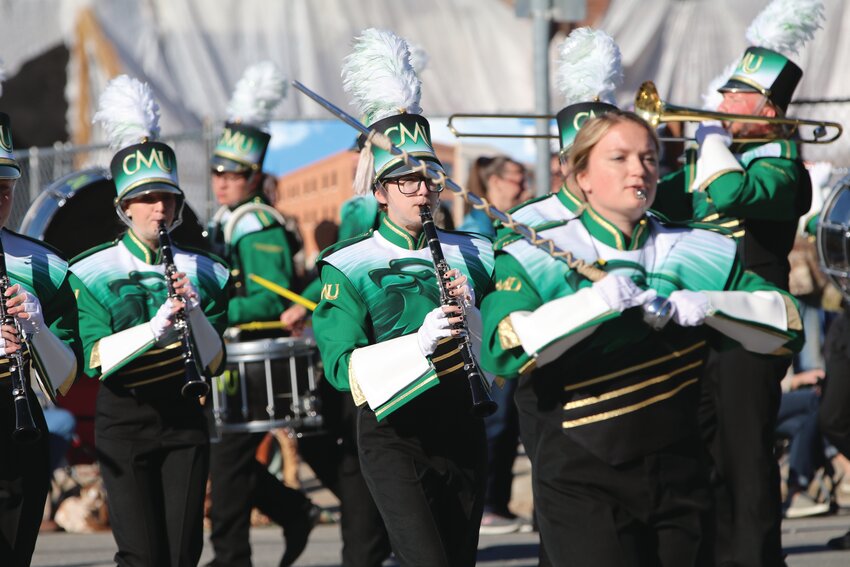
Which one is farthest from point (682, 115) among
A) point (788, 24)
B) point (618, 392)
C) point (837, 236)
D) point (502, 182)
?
point (618, 392)

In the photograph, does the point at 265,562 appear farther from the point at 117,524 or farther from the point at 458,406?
the point at 458,406

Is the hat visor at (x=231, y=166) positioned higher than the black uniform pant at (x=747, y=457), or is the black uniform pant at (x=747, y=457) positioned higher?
the hat visor at (x=231, y=166)

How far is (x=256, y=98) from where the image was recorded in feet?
27.2

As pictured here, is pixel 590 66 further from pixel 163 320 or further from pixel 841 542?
pixel 841 542

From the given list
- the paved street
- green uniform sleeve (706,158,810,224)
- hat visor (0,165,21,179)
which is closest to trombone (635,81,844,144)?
green uniform sleeve (706,158,810,224)

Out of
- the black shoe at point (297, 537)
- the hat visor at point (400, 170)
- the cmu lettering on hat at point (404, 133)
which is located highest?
the cmu lettering on hat at point (404, 133)

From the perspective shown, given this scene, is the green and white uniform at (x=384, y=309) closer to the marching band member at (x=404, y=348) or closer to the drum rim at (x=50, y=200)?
the marching band member at (x=404, y=348)

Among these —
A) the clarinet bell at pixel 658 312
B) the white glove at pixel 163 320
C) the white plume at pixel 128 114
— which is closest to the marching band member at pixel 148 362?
the white glove at pixel 163 320

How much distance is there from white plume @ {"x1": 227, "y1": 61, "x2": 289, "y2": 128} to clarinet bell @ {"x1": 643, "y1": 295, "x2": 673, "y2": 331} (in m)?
4.65

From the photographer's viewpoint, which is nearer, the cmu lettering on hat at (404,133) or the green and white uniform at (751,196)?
the cmu lettering on hat at (404,133)

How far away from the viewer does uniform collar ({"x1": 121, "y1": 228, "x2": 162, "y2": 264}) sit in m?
5.96

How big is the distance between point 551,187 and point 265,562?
2839mm

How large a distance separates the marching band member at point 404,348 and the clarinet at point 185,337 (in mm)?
600

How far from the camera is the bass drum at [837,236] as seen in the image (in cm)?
723
